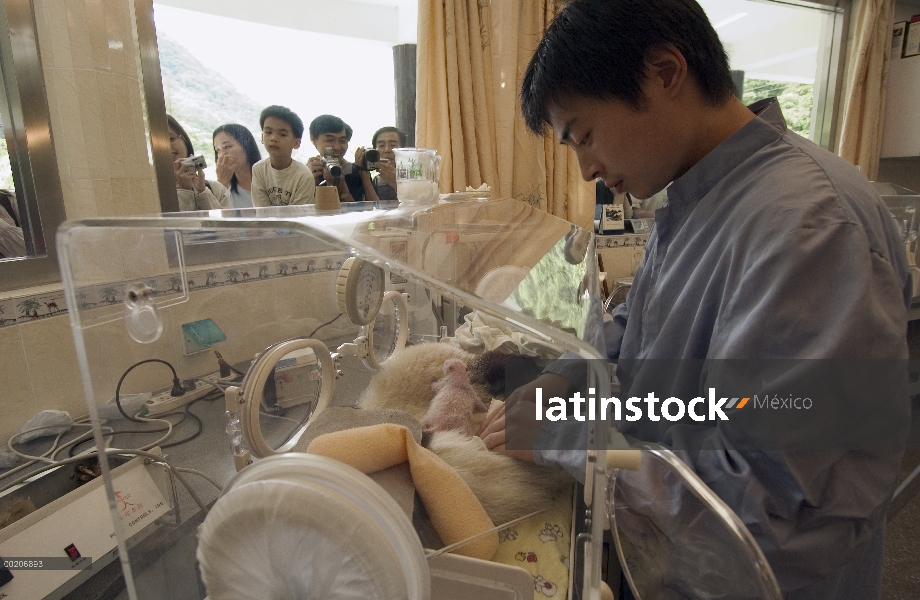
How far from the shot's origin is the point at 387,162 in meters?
1.42

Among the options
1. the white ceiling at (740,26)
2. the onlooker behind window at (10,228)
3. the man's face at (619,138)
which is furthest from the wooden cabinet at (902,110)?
the onlooker behind window at (10,228)

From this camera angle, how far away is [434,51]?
1.91 m

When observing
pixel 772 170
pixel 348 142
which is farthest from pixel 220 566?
pixel 348 142

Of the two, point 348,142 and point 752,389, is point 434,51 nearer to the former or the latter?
point 348,142

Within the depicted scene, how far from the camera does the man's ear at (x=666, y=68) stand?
0.61 meters

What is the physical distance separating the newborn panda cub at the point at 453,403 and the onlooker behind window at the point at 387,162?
63 cm

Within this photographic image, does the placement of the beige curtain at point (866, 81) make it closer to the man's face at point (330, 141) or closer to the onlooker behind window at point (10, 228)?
the man's face at point (330, 141)

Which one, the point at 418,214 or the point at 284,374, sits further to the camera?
the point at 418,214

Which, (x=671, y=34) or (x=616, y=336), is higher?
(x=671, y=34)

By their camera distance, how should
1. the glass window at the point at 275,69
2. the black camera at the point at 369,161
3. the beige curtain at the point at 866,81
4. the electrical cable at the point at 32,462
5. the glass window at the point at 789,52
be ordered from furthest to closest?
1. the glass window at the point at 789,52
2. the beige curtain at the point at 866,81
3. the glass window at the point at 275,69
4. the black camera at the point at 369,161
5. the electrical cable at the point at 32,462

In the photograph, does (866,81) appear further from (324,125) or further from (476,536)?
(476,536)

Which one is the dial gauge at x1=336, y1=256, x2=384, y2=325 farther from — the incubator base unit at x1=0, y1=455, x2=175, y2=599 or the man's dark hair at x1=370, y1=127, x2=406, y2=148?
the man's dark hair at x1=370, y1=127, x2=406, y2=148

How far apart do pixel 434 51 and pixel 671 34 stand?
1.50 metres

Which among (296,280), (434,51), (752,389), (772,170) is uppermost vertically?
(434,51)
